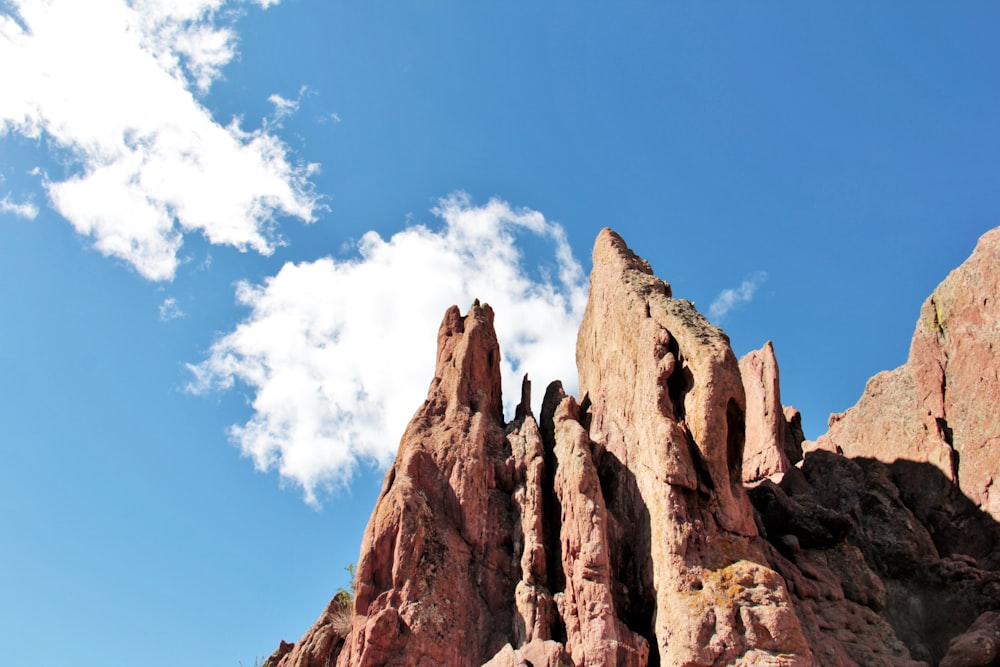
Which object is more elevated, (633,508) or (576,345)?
(576,345)

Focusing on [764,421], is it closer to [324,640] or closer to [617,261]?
[617,261]

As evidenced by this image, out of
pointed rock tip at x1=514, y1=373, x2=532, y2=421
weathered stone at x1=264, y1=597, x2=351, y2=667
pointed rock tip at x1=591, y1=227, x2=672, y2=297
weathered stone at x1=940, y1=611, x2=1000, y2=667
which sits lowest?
weathered stone at x1=940, y1=611, x2=1000, y2=667

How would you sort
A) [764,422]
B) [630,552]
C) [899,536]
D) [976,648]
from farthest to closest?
1. [764,422]
2. [899,536]
3. [630,552]
4. [976,648]

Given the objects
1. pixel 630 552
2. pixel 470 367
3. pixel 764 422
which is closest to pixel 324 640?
pixel 630 552

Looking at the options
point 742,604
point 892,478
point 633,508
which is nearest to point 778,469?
point 892,478

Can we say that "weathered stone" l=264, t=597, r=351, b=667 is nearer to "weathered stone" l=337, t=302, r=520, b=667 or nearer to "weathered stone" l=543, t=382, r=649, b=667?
"weathered stone" l=337, t=302, r=520, b=667

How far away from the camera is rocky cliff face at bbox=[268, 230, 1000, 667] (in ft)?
76.4

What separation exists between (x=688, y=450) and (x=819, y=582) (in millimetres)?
6132

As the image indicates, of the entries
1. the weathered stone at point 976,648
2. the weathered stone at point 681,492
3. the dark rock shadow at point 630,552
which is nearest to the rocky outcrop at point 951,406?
the weathered stone at point 976,648

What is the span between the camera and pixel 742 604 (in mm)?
22141

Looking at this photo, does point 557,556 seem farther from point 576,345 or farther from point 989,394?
point 989,394

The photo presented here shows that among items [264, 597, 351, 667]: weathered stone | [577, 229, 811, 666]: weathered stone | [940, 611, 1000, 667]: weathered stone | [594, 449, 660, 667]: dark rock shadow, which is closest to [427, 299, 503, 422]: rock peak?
[577, 229, 811, 666]: weathered stone

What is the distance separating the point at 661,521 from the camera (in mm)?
24156

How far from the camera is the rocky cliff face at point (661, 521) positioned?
917 inches
